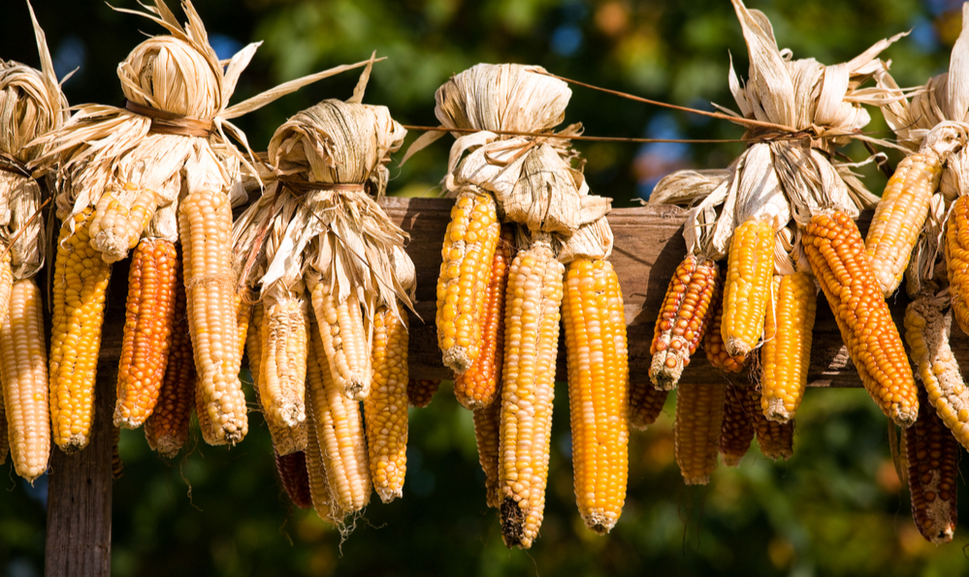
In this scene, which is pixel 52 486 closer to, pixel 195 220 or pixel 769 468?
pixel 195 220

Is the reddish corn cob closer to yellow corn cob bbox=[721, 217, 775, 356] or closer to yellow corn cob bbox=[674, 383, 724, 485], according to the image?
yellow corn cob bbox=[674, 383, 724, 485]

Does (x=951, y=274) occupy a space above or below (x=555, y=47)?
below

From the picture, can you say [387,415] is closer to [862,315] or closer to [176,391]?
[176,391]

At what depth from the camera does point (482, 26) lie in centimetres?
432

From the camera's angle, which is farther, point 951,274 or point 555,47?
point 555,47

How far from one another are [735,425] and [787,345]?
44 cm

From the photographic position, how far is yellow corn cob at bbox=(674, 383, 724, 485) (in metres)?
1.85

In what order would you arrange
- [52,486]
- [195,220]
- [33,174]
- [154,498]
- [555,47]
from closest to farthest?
1. [195,220]
2. [33,174]
3. [52,486]
4. [154,498]
5. [555,47]

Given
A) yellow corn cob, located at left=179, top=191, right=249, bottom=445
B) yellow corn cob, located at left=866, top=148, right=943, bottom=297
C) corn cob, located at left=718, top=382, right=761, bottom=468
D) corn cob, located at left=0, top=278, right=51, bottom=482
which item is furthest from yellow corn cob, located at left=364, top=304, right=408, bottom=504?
yellow corn cob, located at left=866, top=148, right=943, bottom=297

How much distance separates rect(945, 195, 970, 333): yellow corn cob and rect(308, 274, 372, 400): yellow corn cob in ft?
3.74

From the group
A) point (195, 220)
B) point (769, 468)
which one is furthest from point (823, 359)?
point (769, 468)

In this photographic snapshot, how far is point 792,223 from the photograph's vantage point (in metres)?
1.68

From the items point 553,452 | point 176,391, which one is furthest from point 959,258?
point 553,452

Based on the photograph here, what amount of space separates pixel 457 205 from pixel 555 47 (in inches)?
129
